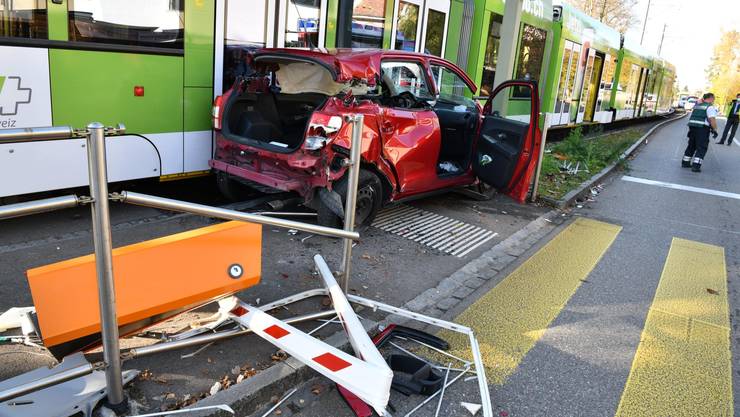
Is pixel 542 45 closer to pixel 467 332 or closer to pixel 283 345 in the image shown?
pixel 467 332

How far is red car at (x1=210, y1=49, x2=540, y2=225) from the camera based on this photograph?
548 centimetres

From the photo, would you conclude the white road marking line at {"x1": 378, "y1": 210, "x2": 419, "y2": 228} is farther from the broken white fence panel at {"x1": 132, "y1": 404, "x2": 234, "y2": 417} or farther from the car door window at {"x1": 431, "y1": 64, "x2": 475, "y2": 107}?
the broken white fence panel at {"x1": 132, "y1": 404, "x2": 234, "y2": 417}

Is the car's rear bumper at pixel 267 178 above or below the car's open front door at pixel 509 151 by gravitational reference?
below

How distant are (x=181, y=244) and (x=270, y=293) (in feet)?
4.60

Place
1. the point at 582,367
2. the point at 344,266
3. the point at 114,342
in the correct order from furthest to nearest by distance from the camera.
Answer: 1. the point at 344,266
2. the point at 582,367
3. the point at 114,342

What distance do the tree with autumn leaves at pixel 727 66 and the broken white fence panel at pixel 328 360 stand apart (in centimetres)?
9302

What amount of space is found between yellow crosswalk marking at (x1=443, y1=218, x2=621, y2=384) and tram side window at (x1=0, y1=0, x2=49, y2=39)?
13.6 ft

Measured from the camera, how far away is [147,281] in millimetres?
2967

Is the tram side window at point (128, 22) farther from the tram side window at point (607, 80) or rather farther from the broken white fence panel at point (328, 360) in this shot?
the tram side window at point (607, 80)

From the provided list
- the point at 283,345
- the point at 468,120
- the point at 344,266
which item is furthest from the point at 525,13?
the point at 283,345

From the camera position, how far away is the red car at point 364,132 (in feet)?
18.0

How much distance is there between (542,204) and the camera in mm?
8562

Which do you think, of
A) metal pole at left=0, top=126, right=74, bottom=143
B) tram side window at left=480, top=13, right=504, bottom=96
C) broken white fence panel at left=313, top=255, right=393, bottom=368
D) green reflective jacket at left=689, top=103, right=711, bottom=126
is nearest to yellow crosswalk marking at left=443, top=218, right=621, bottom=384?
broken white fence panel at left=313, top=255, right=393, bottom=368

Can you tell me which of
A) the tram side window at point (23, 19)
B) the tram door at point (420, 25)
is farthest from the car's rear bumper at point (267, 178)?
the tram door at point (420, 25)
